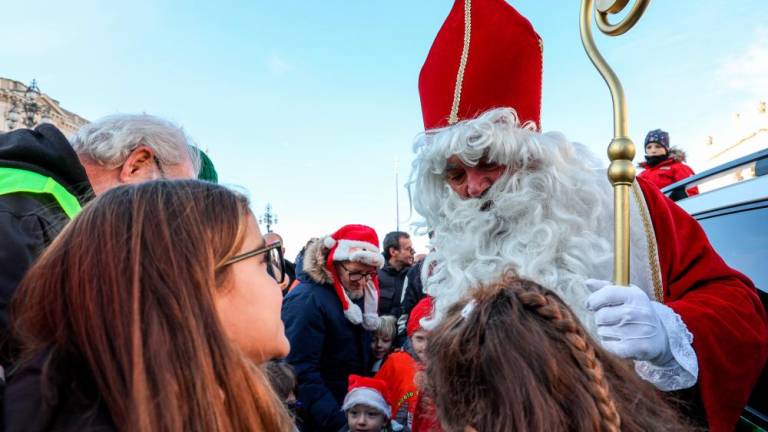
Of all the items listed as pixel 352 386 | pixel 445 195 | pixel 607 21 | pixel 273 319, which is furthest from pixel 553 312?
pixel 352 386

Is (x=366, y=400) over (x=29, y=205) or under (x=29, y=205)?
under

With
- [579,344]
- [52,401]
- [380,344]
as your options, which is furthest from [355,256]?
[52,401]

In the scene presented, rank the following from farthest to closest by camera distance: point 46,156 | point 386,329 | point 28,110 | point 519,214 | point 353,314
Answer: point 28,110, point 386,329, point 353,314, point 519,214, point 46,156

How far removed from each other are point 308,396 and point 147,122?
2.17 metres

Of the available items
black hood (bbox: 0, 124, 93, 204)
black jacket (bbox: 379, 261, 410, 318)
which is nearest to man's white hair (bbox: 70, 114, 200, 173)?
black hood (bbox: 0, 124, 93, 204)

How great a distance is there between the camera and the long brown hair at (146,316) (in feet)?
3.07

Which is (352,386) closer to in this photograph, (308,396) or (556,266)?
(308,396)

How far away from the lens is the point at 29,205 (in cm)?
160

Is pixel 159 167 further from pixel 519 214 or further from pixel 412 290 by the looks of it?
pixel 412 290

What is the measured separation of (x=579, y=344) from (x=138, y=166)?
1.69 m

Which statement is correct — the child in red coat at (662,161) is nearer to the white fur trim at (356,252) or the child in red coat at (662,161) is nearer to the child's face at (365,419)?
the white fur trim at (356,252)

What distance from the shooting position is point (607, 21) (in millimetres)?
1941

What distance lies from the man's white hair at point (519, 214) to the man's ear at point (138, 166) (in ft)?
4.08

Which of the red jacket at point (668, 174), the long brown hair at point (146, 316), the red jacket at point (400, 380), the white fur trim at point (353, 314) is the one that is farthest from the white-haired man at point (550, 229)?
the red jacket at point (668, 174)
